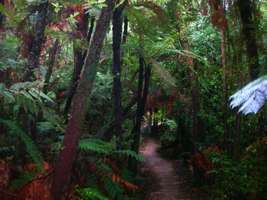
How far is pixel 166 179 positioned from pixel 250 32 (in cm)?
573

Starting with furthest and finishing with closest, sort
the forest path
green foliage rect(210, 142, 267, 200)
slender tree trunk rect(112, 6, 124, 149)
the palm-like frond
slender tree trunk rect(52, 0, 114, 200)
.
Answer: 1. the forest path
2. slender tree trunk rect(112, 6, 124, 149)
3. green foliage rect(210, 142, 267, 200)
4. slender tree trunk rect(52, 0, 114, 200)
5. the palm-like frond

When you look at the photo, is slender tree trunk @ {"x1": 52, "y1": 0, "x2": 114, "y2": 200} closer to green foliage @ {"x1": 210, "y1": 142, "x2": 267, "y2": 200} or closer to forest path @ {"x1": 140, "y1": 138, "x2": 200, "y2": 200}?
green foliage @ {"x1": 210, "y1": 142, "x2": 267, "y2": 200}

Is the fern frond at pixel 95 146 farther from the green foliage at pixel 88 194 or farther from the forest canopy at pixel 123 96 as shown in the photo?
the green foliage at pixel 88 194

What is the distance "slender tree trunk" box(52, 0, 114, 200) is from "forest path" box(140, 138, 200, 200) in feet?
16.5

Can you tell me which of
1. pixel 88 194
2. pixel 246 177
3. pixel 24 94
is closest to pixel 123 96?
pixel 246 177

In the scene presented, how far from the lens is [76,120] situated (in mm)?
5789

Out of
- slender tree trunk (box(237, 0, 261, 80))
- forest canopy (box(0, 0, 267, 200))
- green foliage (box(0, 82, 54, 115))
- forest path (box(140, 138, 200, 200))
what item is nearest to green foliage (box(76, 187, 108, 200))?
forest canopy (box(0, 0, 267, 200))

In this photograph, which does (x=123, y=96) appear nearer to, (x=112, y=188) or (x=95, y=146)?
(x=112, y=188)

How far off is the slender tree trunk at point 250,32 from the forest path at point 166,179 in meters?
3.41

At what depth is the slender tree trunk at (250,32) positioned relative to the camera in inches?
357

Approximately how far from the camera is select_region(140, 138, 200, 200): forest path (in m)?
10.7

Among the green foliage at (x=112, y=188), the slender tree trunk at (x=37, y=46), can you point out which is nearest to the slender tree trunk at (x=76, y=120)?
the slender tree trunk at (x=37, y=46)

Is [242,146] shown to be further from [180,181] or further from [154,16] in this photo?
[154,16]

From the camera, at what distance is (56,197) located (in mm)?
5730
